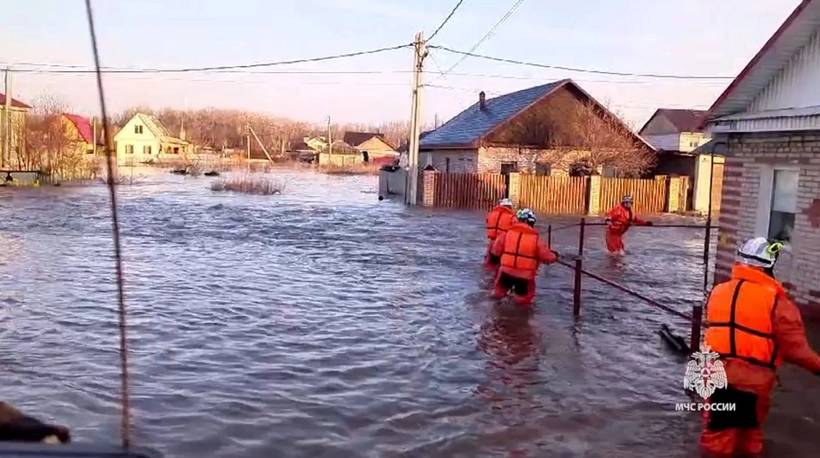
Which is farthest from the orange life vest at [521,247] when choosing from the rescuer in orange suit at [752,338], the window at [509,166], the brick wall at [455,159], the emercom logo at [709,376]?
the window at [509,166]

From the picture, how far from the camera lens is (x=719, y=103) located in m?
11.0

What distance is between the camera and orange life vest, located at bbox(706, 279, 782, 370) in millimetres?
4746

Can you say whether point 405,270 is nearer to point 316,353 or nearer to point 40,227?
point 316,353

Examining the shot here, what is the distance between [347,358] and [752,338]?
13.9ft

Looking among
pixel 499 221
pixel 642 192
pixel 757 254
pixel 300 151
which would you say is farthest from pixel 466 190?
pixel 300 151

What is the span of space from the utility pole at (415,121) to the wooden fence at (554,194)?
4.31 meters

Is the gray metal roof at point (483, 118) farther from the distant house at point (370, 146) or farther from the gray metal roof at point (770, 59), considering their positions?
the distant house at point (370, 146)

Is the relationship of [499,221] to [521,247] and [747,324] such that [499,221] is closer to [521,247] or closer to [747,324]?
[521,247]

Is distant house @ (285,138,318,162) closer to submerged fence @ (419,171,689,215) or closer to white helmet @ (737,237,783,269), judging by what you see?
submerged fence @ (419,171,689,215)

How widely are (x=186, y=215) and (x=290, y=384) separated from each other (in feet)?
63.1

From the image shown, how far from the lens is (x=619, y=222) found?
17125 mm

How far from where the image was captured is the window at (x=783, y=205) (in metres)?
10.4

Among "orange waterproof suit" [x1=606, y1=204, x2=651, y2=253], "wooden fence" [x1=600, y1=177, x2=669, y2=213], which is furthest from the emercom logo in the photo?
"wooden fence" [x1=600, y1=177, x2=669, y2=213]

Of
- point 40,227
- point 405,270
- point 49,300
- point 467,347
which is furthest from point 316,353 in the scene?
point 40,227
